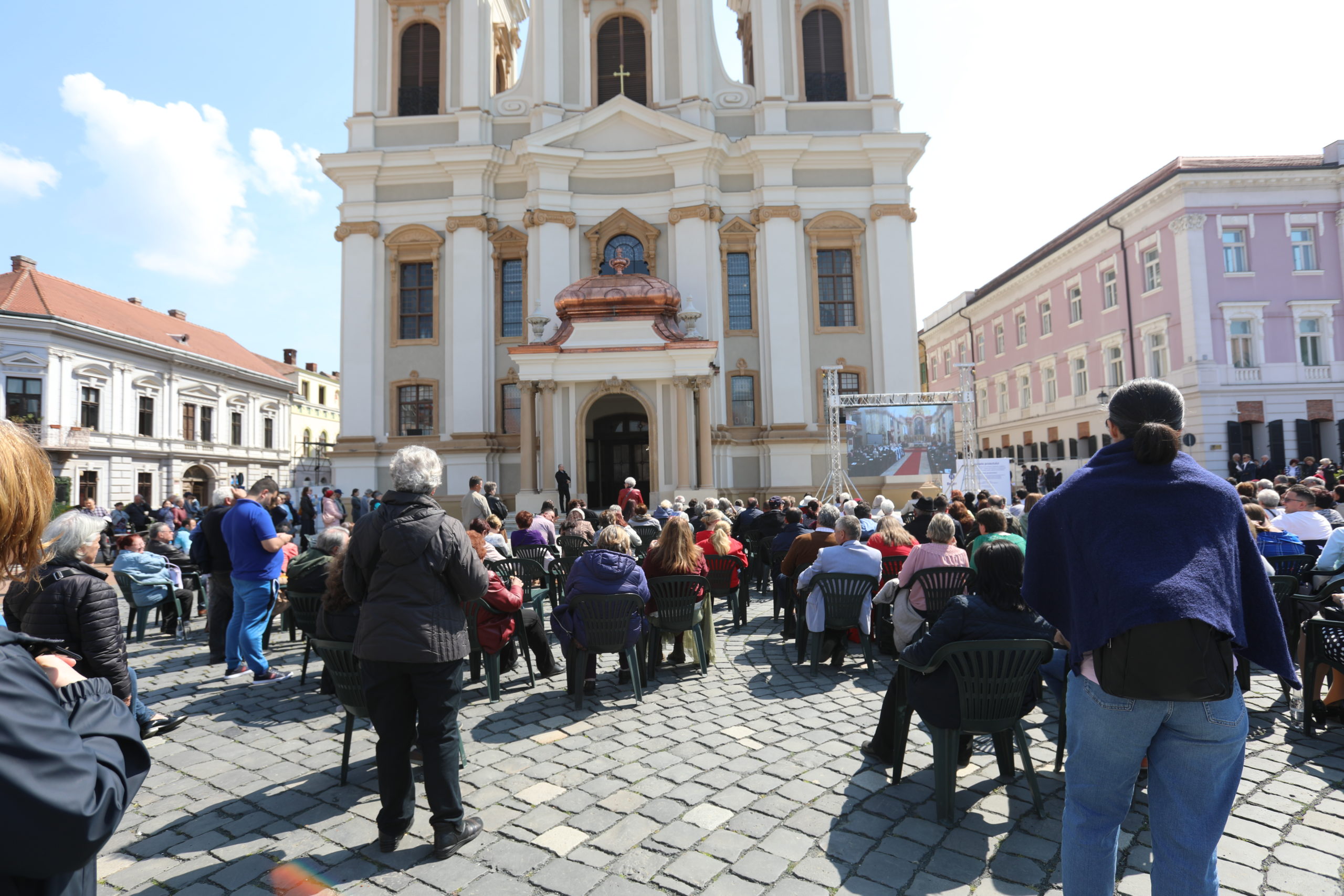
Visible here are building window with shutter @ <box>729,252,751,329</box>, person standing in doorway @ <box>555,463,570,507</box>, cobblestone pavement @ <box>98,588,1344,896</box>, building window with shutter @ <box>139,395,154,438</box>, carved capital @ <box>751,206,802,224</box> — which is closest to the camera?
cobblestone pavement @ <box>98,588,1344,896</box>

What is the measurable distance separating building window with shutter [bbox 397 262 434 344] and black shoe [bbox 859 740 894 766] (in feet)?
71.4

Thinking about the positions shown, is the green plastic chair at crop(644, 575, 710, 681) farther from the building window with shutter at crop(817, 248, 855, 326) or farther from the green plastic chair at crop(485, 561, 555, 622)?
the building window with shutter at crop(817, 248, 855, 326)

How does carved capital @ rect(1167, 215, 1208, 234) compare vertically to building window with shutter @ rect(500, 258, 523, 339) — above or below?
above

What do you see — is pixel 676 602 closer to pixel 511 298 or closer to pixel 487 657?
pixel 487 657

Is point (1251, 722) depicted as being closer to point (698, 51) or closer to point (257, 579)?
point (257, 579)

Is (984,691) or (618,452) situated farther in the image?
(618,452)

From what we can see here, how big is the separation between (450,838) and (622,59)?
86.1ft

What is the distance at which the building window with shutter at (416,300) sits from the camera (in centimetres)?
2378

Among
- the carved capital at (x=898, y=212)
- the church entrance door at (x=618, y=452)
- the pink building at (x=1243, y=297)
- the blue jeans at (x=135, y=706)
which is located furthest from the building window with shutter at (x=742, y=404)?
the blue jeans at (x=135, y=706)

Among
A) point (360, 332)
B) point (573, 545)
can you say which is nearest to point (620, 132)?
point (360, 332)

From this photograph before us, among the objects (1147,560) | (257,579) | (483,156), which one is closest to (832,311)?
(483,156)

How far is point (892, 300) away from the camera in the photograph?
75.4 feet

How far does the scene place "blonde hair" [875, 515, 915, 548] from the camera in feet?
23.4

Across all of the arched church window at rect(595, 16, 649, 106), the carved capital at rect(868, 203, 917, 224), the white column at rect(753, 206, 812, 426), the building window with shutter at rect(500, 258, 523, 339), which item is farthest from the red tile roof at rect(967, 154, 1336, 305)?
the building window with shutter at rect(500, 258, 523, 339)
